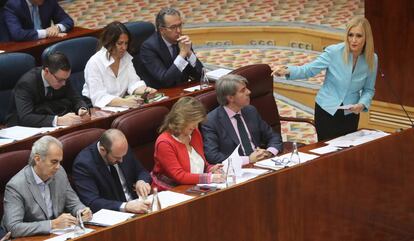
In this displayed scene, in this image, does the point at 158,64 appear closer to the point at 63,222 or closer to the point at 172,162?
the point at 172,162

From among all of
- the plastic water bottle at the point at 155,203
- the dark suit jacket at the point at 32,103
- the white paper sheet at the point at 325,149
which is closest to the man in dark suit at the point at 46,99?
the dark suit jacket at the point at 32,103

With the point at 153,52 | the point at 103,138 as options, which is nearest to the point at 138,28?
the point at 153,52

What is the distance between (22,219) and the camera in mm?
4578

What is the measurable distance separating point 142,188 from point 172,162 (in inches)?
10.3

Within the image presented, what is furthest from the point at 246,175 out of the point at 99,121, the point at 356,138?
the point at 99,121

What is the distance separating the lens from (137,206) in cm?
470

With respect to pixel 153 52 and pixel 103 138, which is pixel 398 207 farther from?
pixel 153 52

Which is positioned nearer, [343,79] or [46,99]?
[343,79]

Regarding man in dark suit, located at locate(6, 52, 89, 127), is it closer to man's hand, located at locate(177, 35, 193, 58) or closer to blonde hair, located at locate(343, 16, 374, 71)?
man's hand, located at locate(177, 35, 193, 58)

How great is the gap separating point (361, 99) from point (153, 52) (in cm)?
148

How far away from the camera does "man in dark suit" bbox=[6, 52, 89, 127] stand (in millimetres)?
5570

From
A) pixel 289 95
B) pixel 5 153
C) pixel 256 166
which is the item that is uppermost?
pixel 5 153

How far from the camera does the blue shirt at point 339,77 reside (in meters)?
5.63

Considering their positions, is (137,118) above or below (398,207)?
above
